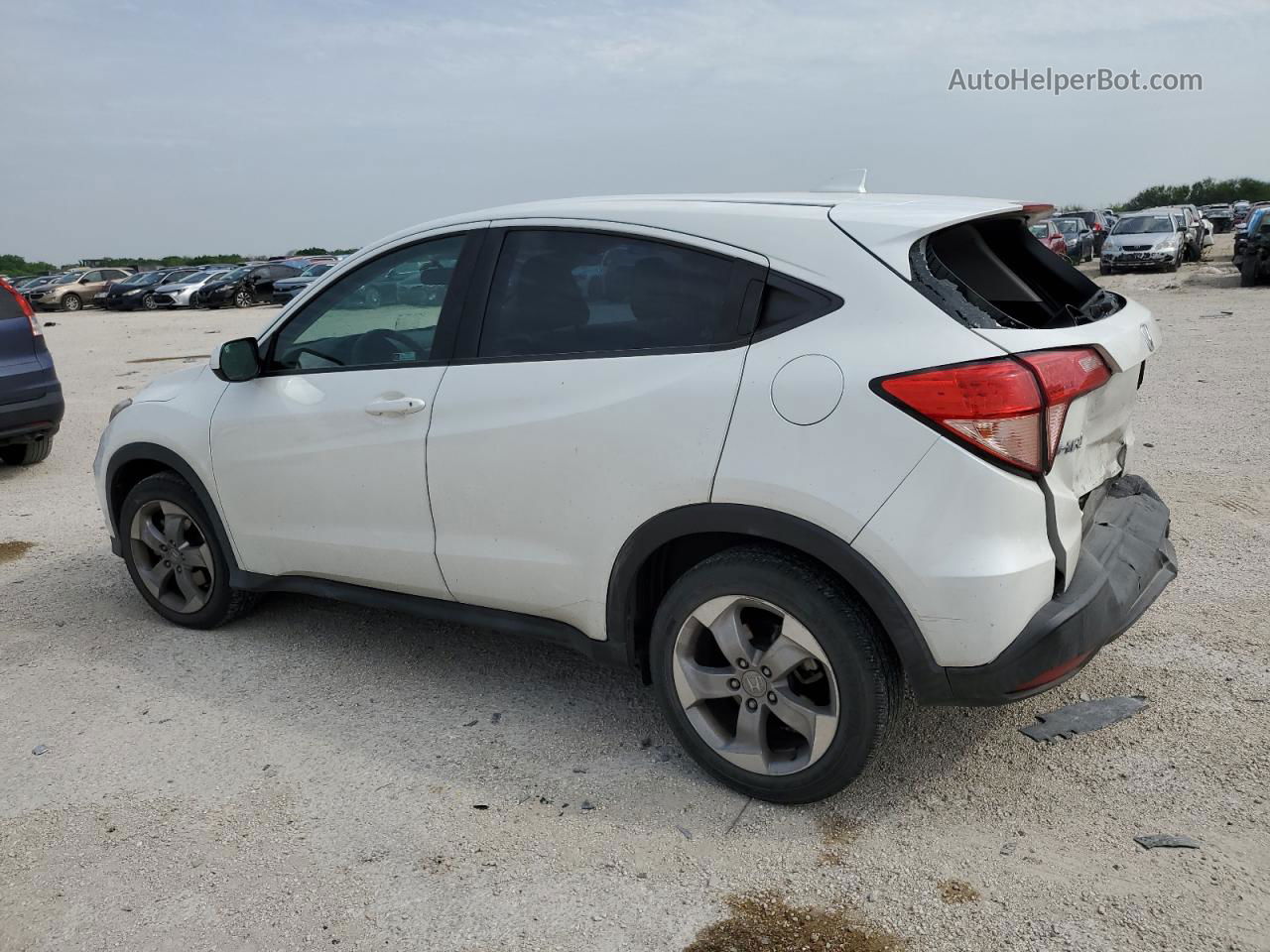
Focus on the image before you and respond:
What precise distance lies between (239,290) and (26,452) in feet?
92.5

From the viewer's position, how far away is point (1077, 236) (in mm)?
32094

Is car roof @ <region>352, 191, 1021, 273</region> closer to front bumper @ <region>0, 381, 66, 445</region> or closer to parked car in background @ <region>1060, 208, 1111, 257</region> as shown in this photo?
front bumper @ <region>0, 381, 66, 445</region>

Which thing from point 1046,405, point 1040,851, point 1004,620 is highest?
point 1046,405

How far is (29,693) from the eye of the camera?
4.23 meters

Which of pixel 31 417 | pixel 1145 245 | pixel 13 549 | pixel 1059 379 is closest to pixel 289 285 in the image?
pixel 1145 245

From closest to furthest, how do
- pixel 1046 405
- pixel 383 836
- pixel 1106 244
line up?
pixel 1046 405
pixel 383 836
pixel 1106 244

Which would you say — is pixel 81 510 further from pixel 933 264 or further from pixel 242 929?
pixel 933 264

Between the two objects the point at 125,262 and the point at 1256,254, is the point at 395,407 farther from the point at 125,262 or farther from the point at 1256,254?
the point at 125,262

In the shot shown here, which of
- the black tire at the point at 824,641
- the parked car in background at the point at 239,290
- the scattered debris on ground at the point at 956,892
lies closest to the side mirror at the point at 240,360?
the black tire at the point at 824,641

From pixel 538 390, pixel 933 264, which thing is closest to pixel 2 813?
pixel 538 390

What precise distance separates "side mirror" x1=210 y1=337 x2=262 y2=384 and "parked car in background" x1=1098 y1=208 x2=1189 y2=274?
85.8 ft

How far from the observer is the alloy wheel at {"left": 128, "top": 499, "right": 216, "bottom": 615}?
4.65m

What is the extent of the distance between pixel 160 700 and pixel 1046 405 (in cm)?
339

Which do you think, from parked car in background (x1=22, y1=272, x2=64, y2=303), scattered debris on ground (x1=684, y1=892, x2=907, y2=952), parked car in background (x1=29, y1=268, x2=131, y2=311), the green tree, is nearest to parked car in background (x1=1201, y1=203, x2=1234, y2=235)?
the green tree
